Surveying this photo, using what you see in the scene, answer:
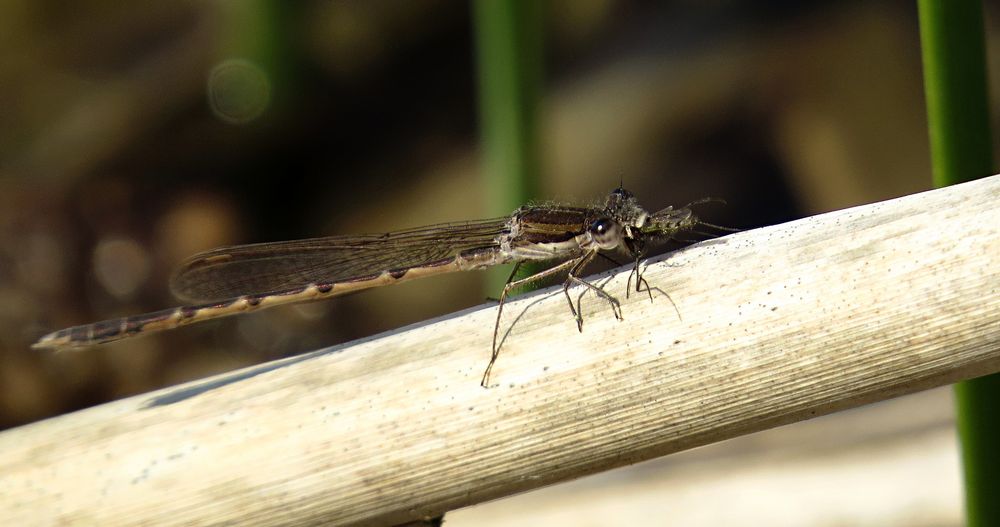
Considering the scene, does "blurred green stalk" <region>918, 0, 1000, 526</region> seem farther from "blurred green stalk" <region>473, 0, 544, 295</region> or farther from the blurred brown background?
the blurred brown background

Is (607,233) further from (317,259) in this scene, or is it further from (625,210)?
(317,259)

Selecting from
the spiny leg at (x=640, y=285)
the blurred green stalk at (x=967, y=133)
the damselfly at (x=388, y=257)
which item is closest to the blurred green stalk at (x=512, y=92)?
the damselfly at (x=388, y=257)

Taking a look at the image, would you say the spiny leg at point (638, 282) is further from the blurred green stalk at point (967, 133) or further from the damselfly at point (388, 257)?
the blurred green stalk at point (967, 133)

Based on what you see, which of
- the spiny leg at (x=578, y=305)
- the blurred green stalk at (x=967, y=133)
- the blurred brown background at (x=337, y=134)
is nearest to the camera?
the blurred green stalk at (x=967, y=133)

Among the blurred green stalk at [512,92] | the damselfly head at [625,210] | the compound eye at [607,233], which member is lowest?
the compound eye at [607,233]

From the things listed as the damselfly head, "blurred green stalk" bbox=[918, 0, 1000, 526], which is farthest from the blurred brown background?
"blurred green stalk" bbox=[918, 0, 1000, 526]

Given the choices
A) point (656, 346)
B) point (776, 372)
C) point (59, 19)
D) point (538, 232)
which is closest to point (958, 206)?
point (776, 372)

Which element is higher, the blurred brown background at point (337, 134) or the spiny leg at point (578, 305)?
the blurred brown background at point (337, 134)

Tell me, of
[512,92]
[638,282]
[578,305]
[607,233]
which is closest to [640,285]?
[638,282]
